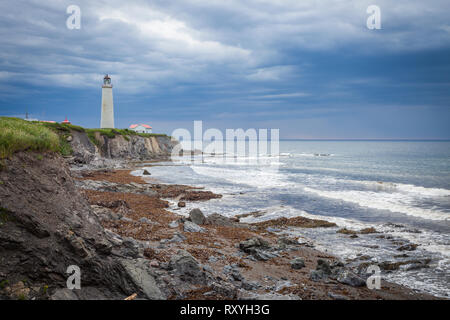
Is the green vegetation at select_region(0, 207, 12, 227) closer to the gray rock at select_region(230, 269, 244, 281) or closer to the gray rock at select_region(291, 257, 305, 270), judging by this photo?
the gray rock at select_region(230, 269, 244, 281)

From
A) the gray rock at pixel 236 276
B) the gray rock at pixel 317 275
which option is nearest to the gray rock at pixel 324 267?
the gray rock at pixel 317 275

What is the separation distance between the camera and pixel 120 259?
7117 millimetres

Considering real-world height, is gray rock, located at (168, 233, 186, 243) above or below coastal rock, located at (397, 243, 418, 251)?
Answer: above

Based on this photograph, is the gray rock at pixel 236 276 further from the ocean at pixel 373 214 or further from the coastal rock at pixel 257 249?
the ocean at pixel 373 214

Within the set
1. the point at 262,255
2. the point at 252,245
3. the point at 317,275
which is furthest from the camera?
the point at 252,245

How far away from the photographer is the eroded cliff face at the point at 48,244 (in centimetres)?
534

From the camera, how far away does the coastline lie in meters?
8.13

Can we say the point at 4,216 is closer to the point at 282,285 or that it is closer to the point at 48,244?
the point at 48,244

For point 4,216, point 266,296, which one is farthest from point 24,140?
point 266,296

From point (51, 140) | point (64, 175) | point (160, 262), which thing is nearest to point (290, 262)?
point (160, 262)

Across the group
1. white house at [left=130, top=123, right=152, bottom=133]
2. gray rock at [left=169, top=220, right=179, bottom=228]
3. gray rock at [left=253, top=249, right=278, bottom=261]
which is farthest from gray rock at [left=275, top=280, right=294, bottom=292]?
white house at [left=130, top=123, right=152, bottom=133]

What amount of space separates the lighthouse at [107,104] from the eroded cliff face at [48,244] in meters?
73.2

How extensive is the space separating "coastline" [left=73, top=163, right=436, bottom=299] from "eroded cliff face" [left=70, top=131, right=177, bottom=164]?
34.9 metres

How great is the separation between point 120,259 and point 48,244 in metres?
1.80
